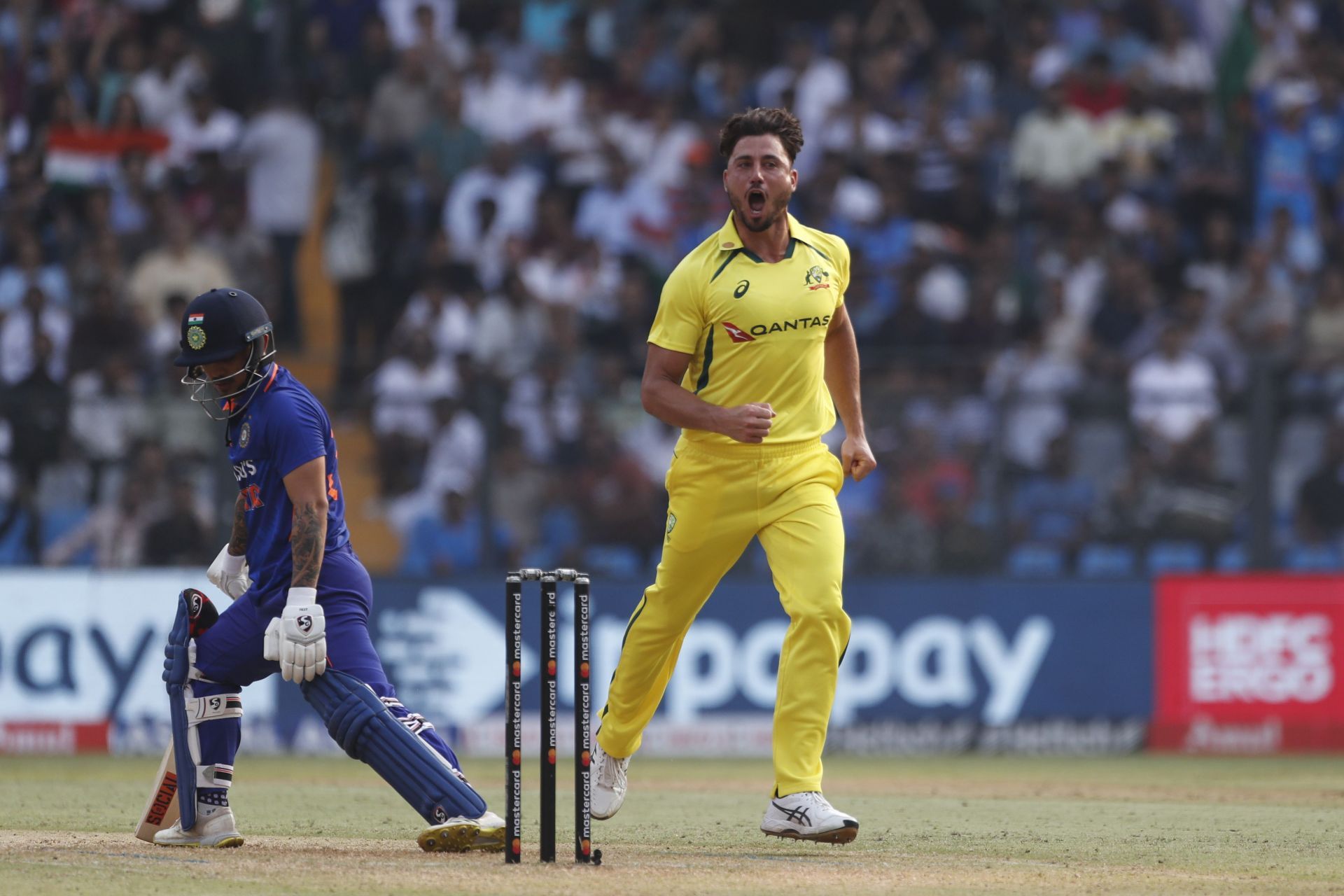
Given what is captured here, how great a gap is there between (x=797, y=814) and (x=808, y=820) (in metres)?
0.05

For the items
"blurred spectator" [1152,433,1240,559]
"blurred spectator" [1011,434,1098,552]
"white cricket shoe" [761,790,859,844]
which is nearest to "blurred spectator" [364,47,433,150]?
"blurred spectator" [1011,434,1098,552]

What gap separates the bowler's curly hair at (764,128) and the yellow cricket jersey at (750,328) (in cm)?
31

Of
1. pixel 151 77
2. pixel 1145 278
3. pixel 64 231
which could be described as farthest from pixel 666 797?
pixel 151 77

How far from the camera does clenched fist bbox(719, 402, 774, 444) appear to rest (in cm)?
730

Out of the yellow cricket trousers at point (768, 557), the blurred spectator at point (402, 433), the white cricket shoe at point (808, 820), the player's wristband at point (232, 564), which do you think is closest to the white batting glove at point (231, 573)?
the player's wristband at point (232, 564)

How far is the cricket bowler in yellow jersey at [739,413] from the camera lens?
7.45 metres

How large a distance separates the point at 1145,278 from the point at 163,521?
8254mm

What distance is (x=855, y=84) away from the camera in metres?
18.5

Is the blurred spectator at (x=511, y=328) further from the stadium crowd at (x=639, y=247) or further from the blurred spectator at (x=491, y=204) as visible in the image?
the blurred spectator at (x=491, y=204)

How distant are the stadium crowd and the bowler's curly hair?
20.7 ft

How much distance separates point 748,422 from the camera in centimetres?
730

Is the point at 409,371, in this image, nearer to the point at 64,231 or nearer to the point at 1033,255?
the point at 64,231

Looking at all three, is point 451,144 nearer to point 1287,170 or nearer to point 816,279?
point 1287,170

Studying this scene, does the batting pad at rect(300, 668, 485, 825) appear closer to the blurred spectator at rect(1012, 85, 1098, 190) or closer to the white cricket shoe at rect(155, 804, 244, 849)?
the white cricket shoe at rect(155, 804, 244, 849)
